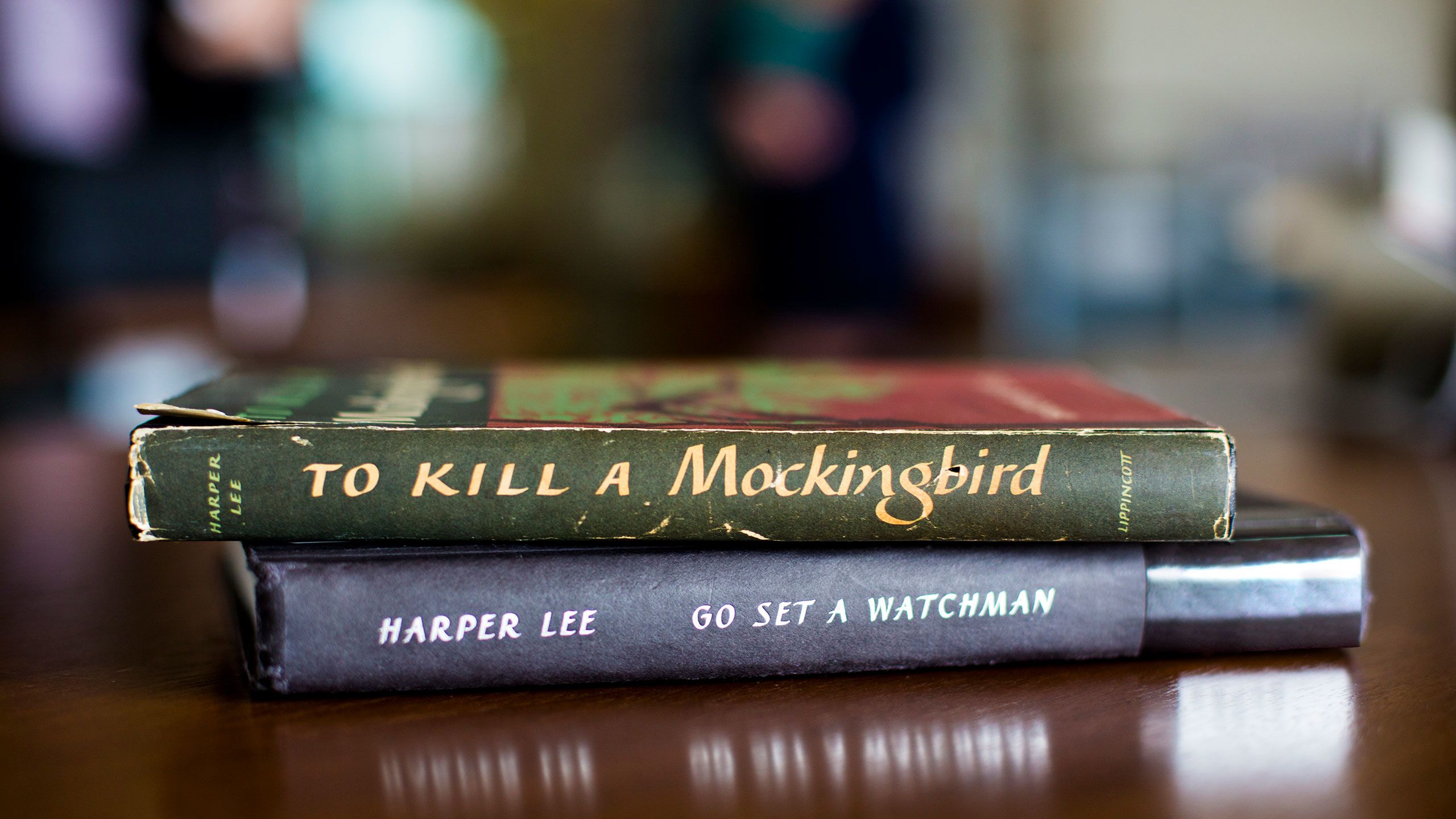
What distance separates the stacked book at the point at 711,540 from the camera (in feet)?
0.99

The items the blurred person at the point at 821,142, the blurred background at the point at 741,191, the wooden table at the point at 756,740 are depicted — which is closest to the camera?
the wooden table at the point at 756,740

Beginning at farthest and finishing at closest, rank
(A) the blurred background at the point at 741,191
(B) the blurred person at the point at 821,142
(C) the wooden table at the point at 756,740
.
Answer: (B) the blurred person at the point at 821,142 → (A) the blurred background at the point at 741,191 → (C) the wooden table at the point at 756,740

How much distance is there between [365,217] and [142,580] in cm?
375

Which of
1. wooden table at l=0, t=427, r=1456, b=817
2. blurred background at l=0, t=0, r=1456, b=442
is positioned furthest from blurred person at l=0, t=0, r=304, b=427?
wooden table at l=0, t=427, r=1456, b=817

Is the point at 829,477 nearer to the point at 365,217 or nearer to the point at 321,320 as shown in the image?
the point at 321,320

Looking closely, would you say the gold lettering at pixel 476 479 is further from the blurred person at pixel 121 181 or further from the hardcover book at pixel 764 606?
the blurred person at pixel 121 181

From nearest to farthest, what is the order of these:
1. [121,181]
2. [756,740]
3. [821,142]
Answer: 1. [756,740]
2. [821,142]
3. [121,181]

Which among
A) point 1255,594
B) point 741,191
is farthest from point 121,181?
point 1255,594

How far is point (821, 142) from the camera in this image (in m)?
2.51

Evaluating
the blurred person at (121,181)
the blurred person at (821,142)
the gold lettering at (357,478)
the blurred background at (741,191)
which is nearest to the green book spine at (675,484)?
the gold lettering at (357,478)

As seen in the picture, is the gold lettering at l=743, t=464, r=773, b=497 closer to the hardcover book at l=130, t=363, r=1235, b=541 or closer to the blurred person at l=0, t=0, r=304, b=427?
the hardcover book at l=130, t=363, r=1235, b=541

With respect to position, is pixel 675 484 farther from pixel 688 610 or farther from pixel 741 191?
pixel 741 191

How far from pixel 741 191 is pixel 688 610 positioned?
2711 millimetres

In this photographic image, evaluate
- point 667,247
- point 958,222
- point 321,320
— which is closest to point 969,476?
point 321,320
